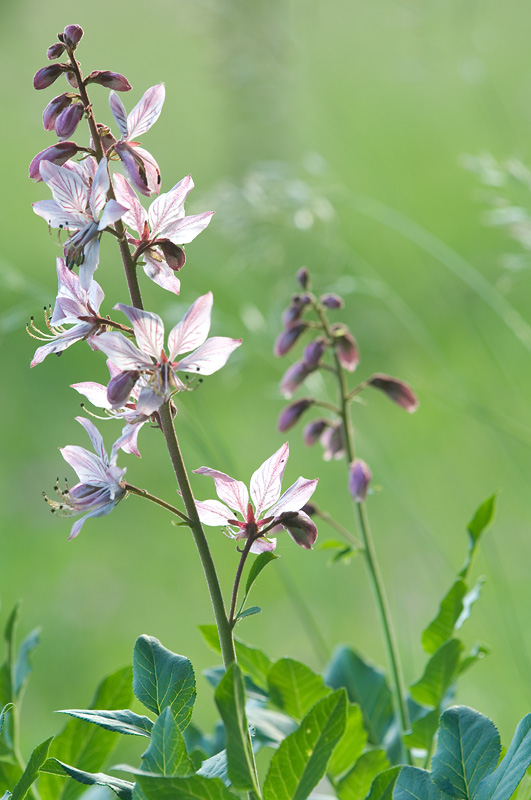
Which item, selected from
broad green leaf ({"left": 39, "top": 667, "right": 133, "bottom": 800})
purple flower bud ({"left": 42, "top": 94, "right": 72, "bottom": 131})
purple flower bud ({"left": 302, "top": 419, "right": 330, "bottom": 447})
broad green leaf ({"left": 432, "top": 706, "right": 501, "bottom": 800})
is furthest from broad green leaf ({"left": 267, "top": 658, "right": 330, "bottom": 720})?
purple flower bud ({"left": 42, "top": 94, "right": 72, "bottom": 131})

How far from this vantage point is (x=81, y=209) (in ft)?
2.71

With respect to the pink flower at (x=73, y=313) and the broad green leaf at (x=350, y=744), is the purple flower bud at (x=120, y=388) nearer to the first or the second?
the pink flower at (x=73, y=313)

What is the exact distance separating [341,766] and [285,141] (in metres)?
4.29

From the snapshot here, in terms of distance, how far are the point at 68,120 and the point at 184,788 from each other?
0.58m

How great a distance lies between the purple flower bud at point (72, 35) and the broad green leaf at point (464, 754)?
69 cm

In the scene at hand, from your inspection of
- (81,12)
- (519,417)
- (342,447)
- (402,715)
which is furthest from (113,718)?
(81,12)

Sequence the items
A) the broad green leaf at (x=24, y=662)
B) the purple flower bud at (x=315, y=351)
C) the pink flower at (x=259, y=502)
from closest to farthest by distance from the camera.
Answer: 1. the pink flower at (x=259, y=502)
2. the broad green leaf at (x=24, y=662)
3. the purple flower bud at (x=315, y=351)

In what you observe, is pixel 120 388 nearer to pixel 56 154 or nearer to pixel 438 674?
pixel 56 154

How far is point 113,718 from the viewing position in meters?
0.76

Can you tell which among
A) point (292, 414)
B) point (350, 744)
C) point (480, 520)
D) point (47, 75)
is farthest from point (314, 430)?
point (47, 75)

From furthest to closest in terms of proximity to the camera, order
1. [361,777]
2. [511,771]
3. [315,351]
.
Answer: [315,351], [361,777], [511,771]

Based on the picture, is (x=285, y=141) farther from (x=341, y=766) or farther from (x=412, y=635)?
(x=341, y=766)

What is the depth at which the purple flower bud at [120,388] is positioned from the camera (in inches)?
29.2

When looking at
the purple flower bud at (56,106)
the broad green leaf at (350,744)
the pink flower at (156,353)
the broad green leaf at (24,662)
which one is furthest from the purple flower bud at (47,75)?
the broad green leaf at (350,744)
